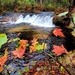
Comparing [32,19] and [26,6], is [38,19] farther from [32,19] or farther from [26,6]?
[26,6]

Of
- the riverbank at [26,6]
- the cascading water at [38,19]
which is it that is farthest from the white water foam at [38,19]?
the riverbank at [26,6]

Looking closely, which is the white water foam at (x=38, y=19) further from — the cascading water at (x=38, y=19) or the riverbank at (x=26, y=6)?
the riverbank at (x=26, y=6)

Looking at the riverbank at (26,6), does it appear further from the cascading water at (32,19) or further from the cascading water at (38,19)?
the cascading water at (38,19)

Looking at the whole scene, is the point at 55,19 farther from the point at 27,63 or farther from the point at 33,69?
the point at 33,69

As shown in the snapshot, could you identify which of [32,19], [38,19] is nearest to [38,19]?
[38,19]

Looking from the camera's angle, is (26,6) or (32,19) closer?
(32,19)

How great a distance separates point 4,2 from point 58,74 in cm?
2126

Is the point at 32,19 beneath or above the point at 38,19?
beneath

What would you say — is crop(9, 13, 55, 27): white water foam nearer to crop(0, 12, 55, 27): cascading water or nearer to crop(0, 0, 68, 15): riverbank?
crop(0, 12, 55, 27): cascading water

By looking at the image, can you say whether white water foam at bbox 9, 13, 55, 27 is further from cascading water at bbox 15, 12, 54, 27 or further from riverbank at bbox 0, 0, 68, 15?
riverbank at bbox 0, 0, 68, 15

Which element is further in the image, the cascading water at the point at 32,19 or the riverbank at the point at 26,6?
the riverbank at the point at 26,6

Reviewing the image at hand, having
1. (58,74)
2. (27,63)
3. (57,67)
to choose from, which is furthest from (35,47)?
(27,63)

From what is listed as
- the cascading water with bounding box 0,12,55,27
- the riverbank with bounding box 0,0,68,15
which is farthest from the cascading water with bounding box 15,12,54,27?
the riverbank with bounding box 0,0,68,15

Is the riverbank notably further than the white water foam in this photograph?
Yes
